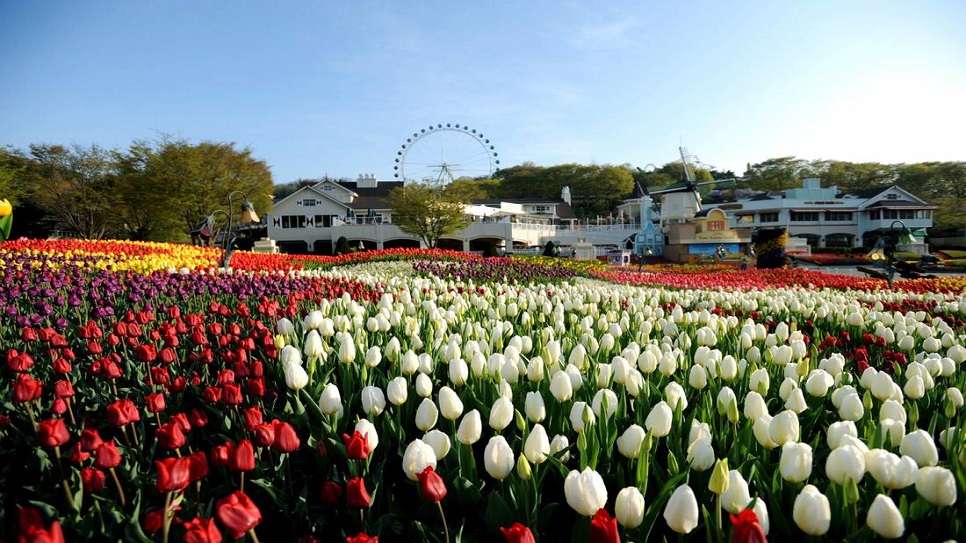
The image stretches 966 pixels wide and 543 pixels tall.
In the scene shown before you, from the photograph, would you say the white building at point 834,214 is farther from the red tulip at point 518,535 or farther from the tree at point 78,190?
the red tulip at point 518,535

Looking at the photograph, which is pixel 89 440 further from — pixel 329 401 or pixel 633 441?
pixel 633 441

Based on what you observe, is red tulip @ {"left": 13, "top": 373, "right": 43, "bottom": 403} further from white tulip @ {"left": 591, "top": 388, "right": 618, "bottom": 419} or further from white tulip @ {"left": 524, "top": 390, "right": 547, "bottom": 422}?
white tulip @ {"left": 591, "top": 388, "right": 618, "bottom": 419}

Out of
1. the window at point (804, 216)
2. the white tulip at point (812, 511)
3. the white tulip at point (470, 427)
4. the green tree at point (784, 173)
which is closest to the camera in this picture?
the white tulip at point (812, 511)

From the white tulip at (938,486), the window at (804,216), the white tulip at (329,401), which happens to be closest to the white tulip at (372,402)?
the white tulip at (329,401)

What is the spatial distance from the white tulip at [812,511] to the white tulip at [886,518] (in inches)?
4.1

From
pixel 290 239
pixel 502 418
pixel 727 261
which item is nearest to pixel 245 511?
pixel 502 418

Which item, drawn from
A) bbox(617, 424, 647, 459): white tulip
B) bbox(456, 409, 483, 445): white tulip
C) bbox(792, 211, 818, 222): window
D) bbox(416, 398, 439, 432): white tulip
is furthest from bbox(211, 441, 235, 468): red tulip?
bbox(792, 211, 818, 222): window

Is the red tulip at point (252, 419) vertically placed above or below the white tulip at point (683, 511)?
above

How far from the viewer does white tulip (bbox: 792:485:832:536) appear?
60.1 inches

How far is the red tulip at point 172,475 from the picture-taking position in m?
1.58

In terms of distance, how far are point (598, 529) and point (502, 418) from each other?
83 centimetres

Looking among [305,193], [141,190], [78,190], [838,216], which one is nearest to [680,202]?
[838,216]

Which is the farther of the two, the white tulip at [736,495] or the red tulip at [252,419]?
the red tulip at [252,419]

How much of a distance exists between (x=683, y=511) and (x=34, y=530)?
1545mm
